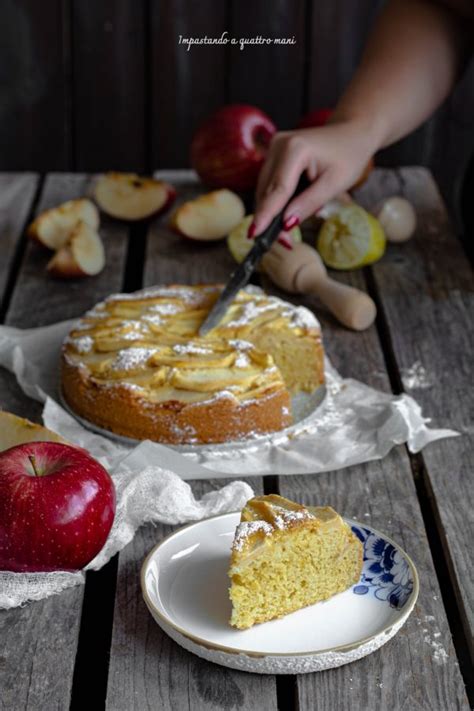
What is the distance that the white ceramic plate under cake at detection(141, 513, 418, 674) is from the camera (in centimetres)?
108

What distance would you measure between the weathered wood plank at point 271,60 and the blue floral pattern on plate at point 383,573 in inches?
90.8

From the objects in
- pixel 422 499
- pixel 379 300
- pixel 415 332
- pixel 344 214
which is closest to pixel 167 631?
pixel 422 499

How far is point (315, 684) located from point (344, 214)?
1.35 metres

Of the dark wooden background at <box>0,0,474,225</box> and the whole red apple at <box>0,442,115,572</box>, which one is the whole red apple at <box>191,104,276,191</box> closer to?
the dark wooden background at <box>0,0,474,225</box>

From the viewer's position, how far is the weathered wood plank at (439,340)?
1.40 metres

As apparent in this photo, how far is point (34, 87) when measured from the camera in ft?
11.0

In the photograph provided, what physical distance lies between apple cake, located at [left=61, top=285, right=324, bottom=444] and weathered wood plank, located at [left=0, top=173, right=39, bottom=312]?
466 millimetres

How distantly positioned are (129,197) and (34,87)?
1018 millimetres

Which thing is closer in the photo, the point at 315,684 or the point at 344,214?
the point at 315,684

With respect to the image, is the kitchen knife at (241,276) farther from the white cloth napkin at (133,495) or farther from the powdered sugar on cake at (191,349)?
the white cloth napkin at (133,495)

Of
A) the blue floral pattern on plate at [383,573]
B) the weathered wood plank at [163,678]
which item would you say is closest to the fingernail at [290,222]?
the blue floral pattern on plate at [383,573]

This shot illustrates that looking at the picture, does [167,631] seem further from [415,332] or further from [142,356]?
[415,332]

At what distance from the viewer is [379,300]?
2152 mm

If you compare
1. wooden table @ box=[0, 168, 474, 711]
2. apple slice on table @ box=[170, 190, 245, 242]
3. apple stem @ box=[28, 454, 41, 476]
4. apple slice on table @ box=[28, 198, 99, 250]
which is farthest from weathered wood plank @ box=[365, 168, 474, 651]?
apple slice on table @ box=[28, 198, 99, 250]
